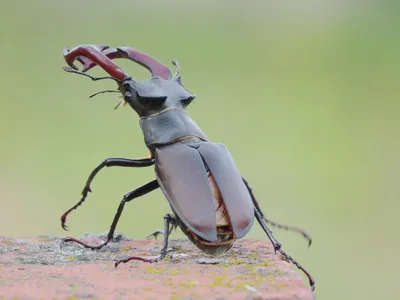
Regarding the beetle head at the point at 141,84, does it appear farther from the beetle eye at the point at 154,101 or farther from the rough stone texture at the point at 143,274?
the rough stone texture at the point at 143,274

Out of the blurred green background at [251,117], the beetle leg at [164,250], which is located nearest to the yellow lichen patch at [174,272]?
the beetle leg at [164,250]

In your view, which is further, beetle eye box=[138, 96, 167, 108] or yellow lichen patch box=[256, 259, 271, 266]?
beetle eye box=[138, 96, 167, 108]

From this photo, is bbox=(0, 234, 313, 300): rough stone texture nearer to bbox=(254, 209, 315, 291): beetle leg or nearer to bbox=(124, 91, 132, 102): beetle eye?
bbox=(254, 209, 315, 291): beetle leg

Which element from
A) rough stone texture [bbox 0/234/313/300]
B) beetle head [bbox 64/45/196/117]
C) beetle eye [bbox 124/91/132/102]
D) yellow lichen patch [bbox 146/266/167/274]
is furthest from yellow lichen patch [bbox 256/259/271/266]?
beetle eye [bbox 124/91/132/102]

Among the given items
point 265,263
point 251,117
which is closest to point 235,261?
point 265,263

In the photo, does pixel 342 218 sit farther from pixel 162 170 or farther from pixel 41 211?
pixel 162 170

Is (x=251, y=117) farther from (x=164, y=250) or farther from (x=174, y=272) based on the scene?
(x=174, y=272)

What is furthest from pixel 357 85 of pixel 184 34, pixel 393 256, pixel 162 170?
pixel 162 170
